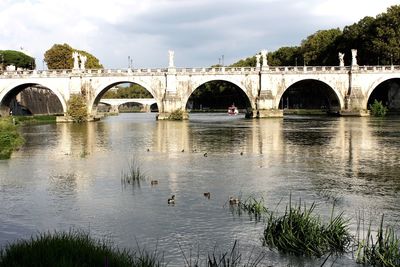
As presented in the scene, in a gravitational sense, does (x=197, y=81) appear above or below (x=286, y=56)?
below

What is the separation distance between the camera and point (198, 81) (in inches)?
2943

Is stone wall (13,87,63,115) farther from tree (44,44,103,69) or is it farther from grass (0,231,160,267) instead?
grass (0,231,160,267)

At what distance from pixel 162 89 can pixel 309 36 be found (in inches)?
1632

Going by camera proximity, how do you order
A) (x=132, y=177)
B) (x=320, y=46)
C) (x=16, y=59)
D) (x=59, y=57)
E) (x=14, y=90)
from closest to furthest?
(x=132, y=177), (x=14, y=90), (x=320, y=46), (x=59, y=57), (x=16, y=59)

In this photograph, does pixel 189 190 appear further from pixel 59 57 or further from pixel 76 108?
pixel 59 57

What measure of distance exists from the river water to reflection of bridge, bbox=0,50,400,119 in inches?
1649

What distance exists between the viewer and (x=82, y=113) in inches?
2783

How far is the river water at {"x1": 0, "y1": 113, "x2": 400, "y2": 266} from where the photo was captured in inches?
484

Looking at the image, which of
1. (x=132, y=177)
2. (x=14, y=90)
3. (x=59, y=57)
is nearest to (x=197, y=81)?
(x=14, y=90)

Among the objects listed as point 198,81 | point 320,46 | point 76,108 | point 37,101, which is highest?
point 320,46

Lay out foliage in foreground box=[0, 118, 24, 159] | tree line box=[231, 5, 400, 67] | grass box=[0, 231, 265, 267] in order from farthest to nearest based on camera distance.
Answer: tree line box=[231, 5, 400, 67] < foliage in foreground box=[0, 118, 24, 159] < grass box=[0, 231, 265, 267]

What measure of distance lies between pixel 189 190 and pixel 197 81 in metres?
57.7

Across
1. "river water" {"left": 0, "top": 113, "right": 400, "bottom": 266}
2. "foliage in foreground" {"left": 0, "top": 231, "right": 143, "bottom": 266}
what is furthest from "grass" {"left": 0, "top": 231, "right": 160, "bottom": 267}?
"river water" {"left": 0, "top": 113, "right": 400, "bottom": 266}

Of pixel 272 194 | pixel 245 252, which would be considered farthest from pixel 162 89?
pixel 245 252
